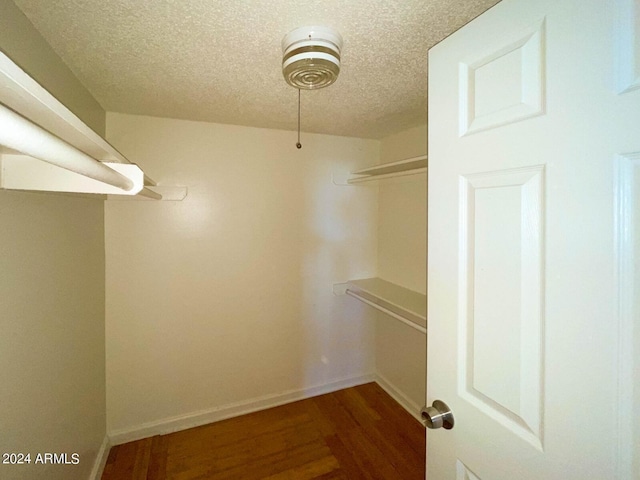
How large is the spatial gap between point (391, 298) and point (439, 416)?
1.22 m

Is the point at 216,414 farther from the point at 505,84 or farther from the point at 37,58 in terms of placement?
the point at 505,84

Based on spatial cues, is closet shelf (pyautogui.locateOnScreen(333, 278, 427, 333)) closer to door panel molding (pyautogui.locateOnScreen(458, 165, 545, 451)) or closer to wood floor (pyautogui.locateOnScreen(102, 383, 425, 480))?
wood floor (pyautogui.locateOnScreen(102, 383, 425, 480))

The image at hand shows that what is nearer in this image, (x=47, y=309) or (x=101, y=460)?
(x=47, y=309)

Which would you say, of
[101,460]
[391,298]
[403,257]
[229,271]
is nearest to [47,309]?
[229,271]

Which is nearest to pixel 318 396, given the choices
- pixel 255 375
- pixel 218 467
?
pixel 255 375

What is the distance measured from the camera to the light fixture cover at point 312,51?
93 cm

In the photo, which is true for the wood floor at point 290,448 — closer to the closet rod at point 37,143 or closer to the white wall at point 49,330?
the white wall at point 49,330

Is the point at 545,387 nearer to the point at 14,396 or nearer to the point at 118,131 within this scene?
the point at 14,396

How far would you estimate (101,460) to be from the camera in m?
1.64

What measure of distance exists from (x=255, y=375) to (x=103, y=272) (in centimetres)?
130

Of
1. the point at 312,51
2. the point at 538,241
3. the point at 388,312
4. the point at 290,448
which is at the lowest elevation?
the point at 290,448

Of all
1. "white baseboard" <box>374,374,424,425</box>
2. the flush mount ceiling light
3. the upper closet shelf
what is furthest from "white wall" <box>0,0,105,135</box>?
"white baseboard" <box>374,374,424,425</box>

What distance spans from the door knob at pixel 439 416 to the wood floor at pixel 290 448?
1229 mm

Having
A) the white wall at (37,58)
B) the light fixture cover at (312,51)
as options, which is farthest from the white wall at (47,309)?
the light fixture cover at (312,51)
